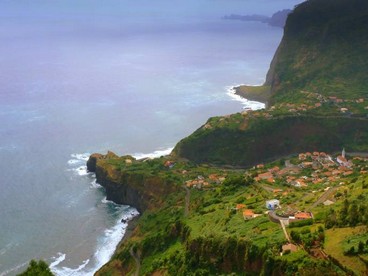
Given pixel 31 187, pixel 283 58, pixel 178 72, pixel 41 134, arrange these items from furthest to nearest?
pixel 178 72 → pixel 283 58 → pixel 41 134 → pixel 31 187

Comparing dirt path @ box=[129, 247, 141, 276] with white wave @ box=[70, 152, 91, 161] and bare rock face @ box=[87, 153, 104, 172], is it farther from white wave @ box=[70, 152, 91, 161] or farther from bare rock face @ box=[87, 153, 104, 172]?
white wave @ box=[70, 152, 91, 161]

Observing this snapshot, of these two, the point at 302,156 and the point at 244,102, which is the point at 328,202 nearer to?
the point at 302,156

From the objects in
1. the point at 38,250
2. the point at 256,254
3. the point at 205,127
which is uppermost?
the point at 256,254

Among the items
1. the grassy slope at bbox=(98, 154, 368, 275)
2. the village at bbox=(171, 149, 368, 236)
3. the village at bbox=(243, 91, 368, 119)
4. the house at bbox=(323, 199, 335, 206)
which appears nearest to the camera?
the grassy slope at bbox=(98, 154, 368, 275)

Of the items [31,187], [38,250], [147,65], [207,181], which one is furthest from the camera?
[147,65]

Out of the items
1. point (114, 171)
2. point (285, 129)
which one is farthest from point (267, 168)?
point (114, 171)

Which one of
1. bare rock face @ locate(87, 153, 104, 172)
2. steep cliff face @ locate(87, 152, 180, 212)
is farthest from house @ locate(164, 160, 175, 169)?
bare rock face @ locate(87, 153, 104, 172)

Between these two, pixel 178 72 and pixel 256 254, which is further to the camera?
pixel 178 72

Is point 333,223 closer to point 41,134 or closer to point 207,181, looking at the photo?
point 207,181
